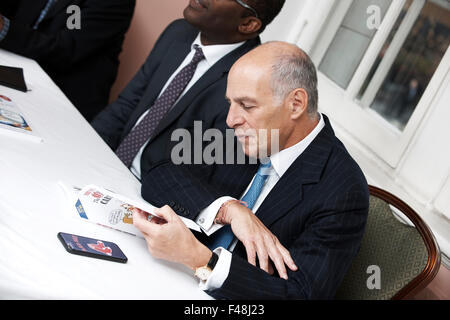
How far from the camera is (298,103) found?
1.65 m

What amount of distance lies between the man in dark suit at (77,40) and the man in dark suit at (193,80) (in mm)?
701

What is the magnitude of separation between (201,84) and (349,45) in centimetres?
99

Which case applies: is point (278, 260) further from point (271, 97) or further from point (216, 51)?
point (216, 51)

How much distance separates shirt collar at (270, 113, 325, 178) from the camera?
1.70 m

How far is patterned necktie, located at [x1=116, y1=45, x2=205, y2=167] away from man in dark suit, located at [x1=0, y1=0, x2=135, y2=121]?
0.90 meters

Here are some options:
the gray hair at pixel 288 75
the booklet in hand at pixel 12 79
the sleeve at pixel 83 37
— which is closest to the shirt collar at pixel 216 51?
the gray hair at pixel 288 75

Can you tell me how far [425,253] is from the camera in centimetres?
166

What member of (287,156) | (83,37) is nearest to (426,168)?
(287,156)

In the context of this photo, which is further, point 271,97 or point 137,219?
point 271,97

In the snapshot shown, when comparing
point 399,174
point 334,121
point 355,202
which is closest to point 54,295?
point 355,202

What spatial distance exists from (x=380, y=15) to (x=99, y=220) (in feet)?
5.94

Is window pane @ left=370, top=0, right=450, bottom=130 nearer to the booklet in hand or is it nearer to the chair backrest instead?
the chair backrest

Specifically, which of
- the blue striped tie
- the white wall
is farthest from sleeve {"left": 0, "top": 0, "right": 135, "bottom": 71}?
the white wall
